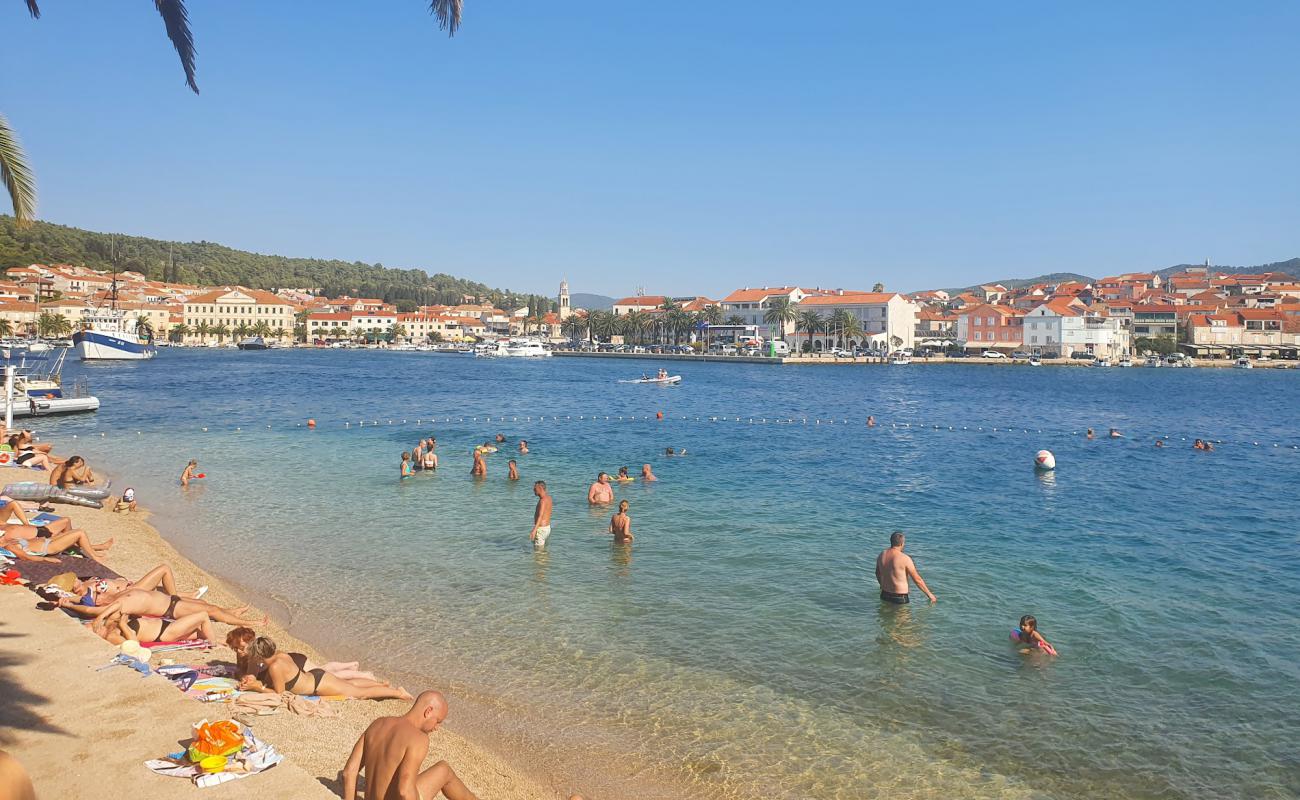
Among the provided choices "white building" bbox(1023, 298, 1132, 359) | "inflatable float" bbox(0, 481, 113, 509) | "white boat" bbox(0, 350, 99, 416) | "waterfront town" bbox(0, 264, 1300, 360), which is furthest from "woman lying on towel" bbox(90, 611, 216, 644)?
"white building" bbox(1023, 298, 1132, 359)

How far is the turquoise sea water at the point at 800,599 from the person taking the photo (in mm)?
8211

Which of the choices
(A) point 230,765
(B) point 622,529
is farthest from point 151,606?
(B) point 622,529

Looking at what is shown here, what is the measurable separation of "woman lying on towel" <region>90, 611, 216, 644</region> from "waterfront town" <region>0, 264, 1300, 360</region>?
108m

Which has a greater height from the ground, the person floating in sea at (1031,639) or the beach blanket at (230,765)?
the beach blanket at (230,765)

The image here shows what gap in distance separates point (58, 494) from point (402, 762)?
14.8 meters

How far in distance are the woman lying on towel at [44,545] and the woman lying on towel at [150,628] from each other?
334 cm

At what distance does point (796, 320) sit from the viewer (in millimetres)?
129750

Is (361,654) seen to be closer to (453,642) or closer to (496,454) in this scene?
(453,642)

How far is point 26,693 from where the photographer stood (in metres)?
6.74

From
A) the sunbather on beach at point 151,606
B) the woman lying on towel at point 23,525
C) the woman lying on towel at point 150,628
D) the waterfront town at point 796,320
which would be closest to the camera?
the woman lying on towel at point 150,628

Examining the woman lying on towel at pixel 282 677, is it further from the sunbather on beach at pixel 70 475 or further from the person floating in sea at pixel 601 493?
the sunbather on beach at pixel 70 475

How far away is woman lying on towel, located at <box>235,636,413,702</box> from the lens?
7820 mm

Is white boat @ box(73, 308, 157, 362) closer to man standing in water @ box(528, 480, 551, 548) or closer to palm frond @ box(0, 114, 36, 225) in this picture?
man standing in water @ box(528, 480, 551, 548)

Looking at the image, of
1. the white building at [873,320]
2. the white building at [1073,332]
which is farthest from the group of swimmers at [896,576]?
the white building at [1073,332]
